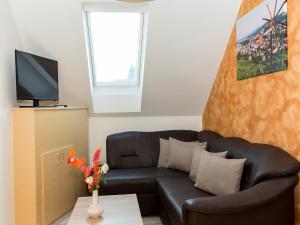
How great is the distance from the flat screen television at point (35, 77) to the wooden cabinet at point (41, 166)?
0.81 feet

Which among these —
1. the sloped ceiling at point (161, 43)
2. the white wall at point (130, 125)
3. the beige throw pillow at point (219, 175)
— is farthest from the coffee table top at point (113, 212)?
the sloped ceiling at point (161, 43)

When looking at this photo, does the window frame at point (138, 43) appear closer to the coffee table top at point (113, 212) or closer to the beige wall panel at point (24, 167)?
the beige wall panel at point (24, 167)

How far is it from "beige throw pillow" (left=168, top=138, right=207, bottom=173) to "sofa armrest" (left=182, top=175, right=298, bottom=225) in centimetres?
138

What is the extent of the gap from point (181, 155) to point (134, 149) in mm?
731

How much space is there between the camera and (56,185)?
3018 millimetres

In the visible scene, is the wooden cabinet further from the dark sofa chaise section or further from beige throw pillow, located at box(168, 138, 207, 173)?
beige throw pillow, located at box(168, 138, 207, 173)

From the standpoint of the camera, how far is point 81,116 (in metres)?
3.72

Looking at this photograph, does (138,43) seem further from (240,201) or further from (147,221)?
(240,201)

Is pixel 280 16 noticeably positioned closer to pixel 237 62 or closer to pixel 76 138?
pixel 237 62

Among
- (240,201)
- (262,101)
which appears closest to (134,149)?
(262,101)

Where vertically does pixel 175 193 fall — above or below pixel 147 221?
above

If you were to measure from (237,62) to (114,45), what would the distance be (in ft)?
5.78

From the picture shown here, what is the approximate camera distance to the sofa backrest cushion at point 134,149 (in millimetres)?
3686

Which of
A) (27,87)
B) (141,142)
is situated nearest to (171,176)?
(141,142)
